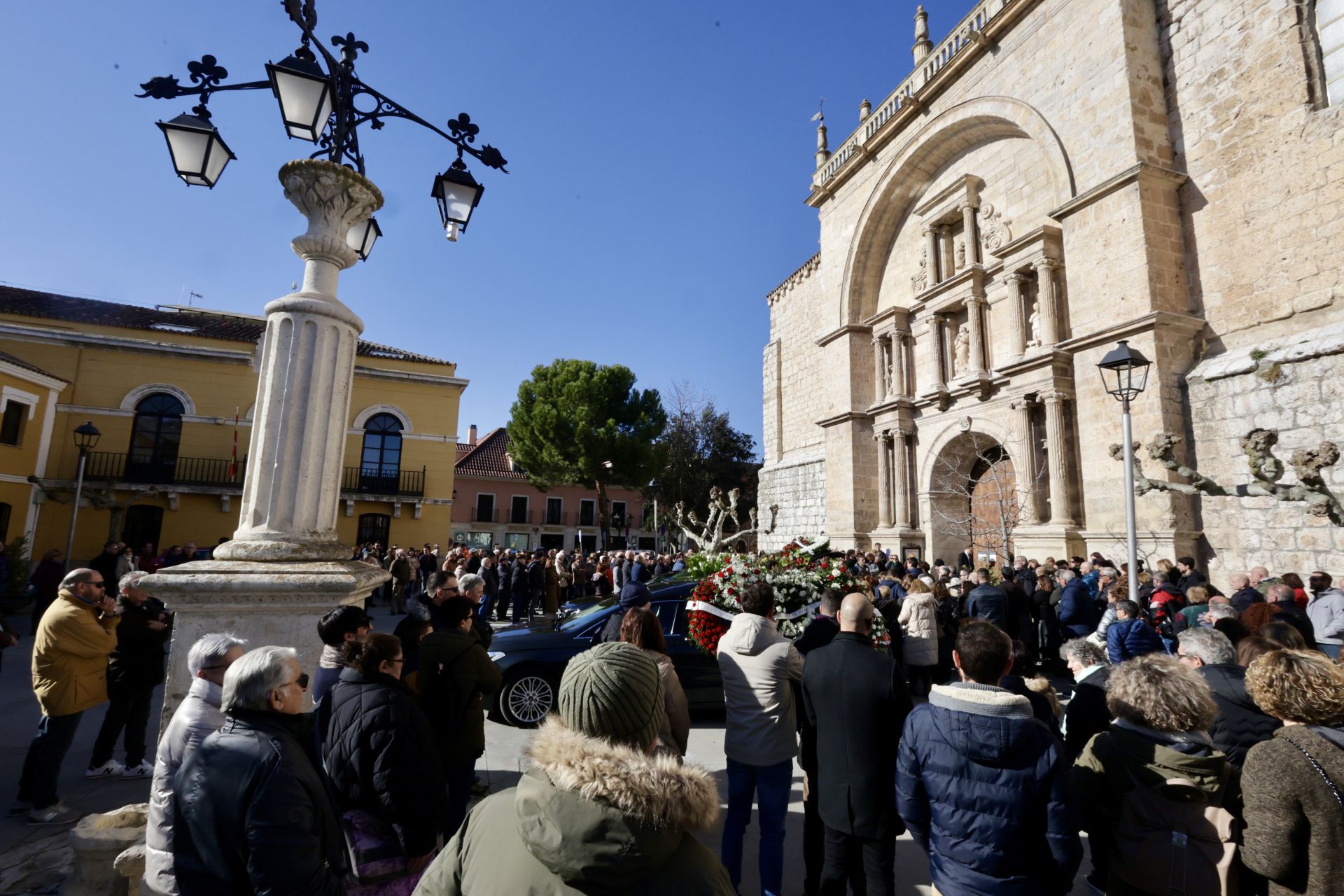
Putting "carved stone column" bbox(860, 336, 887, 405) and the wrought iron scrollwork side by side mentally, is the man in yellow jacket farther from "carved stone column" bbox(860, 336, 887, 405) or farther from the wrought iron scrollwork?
"carved stone column" bbox(860, 336, 887, 405)

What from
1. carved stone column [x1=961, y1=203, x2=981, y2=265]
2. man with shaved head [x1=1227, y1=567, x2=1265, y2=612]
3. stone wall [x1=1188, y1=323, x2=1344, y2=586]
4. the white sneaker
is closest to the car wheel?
the white sneaker

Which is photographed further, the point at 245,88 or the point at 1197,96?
the point at 1197,96

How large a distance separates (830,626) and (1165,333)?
31.9 feet

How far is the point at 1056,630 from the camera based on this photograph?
28.6 ft

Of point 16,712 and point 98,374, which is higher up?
point 98,374

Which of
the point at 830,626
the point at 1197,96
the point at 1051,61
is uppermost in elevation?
the point at 1051,61

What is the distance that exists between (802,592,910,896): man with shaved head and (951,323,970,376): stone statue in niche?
13.3 meters

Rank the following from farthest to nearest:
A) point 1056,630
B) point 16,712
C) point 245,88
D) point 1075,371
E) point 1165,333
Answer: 1. point 1075,371
2. point 1165,333
3. point 1056,630
4. point 16,712
5. point 245,88

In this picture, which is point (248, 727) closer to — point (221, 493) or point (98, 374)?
point (221, 493)

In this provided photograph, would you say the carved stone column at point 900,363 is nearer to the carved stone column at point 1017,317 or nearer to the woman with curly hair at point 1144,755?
the carved stone column at point 1017,317

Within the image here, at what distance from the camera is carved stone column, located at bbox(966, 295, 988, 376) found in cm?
1408

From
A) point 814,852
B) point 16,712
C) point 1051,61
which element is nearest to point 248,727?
point 814,852

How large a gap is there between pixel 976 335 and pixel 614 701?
15009mm

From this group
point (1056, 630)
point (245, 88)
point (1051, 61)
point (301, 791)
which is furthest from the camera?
point (1051, 61)
